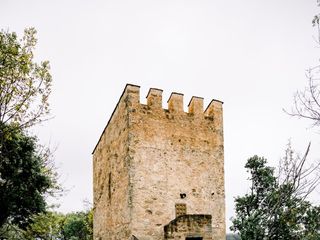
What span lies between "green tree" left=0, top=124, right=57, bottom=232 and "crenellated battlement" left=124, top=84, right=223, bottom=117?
4656 mm

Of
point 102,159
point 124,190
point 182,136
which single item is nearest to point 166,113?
point 182,136

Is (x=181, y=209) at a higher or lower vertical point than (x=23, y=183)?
lower

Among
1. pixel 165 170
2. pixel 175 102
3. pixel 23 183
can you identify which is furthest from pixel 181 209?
pixel 23 183

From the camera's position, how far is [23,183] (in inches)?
625

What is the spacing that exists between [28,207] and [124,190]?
561 centimetres

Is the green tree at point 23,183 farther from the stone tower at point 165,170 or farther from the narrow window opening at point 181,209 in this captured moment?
the narrow window opening at point 181,209

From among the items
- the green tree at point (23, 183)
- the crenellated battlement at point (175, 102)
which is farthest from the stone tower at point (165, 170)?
the green tree at point (23, 183)

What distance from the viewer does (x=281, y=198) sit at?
3.54m

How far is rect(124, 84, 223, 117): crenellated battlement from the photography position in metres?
13.8

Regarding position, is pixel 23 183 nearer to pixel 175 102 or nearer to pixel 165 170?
pixel 165 170

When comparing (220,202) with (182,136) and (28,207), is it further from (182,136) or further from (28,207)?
(28,207)

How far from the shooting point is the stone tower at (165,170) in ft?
41.6

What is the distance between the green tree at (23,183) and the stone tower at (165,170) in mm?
3288

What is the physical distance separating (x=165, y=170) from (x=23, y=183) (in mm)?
6586
